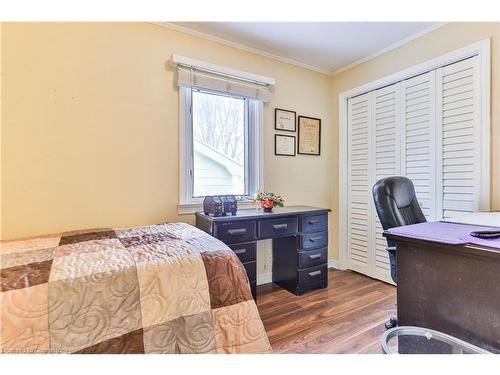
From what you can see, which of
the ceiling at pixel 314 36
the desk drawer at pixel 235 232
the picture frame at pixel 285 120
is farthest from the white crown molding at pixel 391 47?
the desk drawer at pixel 235 232

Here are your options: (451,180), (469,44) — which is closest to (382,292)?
(451,180)

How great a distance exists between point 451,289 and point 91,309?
1.48m

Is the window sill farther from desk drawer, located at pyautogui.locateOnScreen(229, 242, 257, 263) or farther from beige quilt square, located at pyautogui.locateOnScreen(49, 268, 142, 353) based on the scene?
beige quilt square, located at pyautogui.locateOnScreen(49, 268, 142, 353)

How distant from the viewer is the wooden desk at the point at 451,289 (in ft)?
3.16

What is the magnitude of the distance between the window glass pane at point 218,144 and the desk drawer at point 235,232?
1.91 feet

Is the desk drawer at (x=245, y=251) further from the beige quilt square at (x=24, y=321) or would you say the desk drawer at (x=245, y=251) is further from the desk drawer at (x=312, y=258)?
the beige quilt square at (x=24, y=321)

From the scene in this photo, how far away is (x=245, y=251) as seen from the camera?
2105 millimetres

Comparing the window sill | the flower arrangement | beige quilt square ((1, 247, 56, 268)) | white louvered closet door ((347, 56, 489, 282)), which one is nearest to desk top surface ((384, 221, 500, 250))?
white louvered closet door ((347, 56, 489, 282))

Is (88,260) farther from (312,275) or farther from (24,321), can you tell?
(312,275)

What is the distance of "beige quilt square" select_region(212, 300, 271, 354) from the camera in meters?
1.14

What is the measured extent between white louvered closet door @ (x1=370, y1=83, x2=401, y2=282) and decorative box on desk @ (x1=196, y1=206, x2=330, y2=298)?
662mm

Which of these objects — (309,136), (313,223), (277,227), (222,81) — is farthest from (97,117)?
(309,136)
